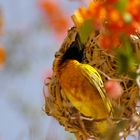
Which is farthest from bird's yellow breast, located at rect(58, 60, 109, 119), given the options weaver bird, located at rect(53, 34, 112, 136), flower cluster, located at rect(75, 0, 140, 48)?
flower cluster, located at rect(75, 0, 140, 48)

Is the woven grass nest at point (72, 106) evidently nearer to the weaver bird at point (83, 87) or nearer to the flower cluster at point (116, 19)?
the weaver bird at point (83, 87)

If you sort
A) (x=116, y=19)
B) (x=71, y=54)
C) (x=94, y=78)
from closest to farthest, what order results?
(x=116, y=19)
(x=94, y=78)
(x=71, y=54)

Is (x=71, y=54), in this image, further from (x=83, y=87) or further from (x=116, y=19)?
(x=116, y=19)

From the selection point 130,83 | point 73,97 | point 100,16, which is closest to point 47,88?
point 73,97

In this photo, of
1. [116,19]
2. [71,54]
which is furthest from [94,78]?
A: [116,19]

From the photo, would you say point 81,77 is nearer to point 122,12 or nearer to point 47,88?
point 47,88

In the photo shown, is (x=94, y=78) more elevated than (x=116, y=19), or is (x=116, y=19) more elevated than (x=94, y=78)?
(x=116, y=19)

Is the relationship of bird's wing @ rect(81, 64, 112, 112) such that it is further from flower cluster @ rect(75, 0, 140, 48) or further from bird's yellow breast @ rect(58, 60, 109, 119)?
flower cluster @ rect(75, 0, 140, 48)

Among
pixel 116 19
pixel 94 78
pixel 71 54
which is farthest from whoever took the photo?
pixel 71 54
